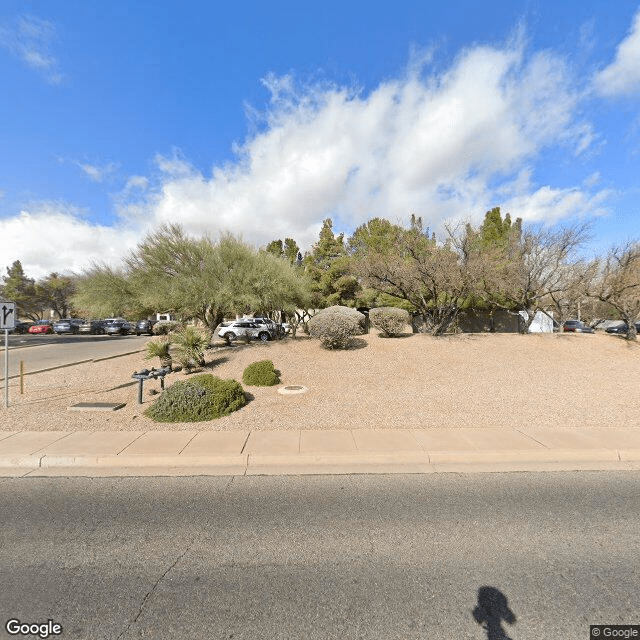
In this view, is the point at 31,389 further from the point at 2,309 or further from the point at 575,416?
the point at 575,416

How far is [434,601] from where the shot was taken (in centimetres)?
246

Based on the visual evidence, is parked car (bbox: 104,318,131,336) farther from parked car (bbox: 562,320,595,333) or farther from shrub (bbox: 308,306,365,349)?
parked car (bbox: 562,320,595,333)

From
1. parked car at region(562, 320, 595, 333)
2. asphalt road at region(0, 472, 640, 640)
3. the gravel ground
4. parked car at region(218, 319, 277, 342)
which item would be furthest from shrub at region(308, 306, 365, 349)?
parked car at region(562, 320, 595, 333)

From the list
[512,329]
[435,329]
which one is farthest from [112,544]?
[512,329]

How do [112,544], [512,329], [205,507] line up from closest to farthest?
[112,544] → [205,507] → [512,329]

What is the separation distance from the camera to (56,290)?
46.0 meters

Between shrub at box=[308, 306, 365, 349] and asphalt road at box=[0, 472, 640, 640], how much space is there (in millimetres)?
7906

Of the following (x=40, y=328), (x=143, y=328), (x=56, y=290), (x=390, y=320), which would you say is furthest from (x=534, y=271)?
(x=56, y=290)

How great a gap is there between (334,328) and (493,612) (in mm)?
9859

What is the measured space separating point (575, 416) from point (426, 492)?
497 centimetres

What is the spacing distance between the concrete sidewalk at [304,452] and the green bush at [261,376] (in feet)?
10.1

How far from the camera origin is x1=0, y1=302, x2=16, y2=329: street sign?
704 centimetres

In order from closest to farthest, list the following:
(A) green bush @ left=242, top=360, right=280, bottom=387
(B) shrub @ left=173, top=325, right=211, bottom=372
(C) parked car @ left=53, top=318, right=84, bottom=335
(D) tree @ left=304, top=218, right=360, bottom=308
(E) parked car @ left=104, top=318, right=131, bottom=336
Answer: (A) green bush @ left=242, top=360, right=280, bottom=387 → (B) shrub @ left=173, top=325, right=211, bottom=372 → (D) tree @ left=304, top=218, right=360, bottom=308 → (C) parked car @ left=53, top=318, right=84, bottom=335 → (E) parked car @ left=104, top=318, right=131, bottom=336

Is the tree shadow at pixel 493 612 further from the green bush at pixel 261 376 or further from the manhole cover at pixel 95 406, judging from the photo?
the manhole cover at pixel 95 406
